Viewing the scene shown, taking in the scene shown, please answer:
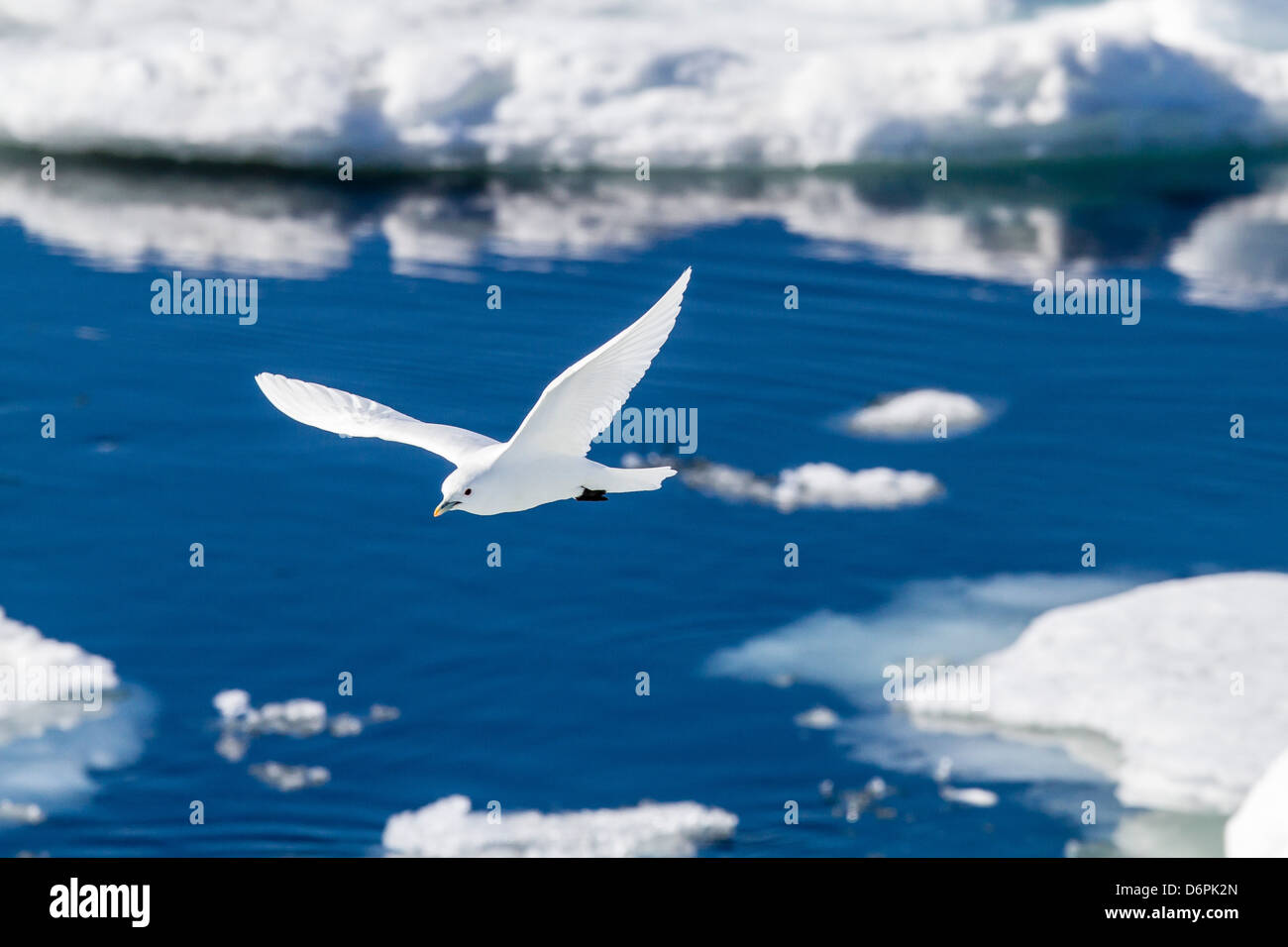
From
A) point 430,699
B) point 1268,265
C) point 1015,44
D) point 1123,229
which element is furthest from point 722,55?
point 430,699

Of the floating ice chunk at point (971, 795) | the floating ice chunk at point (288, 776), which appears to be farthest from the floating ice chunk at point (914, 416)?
the floating ice chunk at point (288, 776)

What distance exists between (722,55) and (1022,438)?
26.6 ft

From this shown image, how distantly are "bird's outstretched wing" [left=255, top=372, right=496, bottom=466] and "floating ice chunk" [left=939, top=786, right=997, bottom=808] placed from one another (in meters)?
4.56

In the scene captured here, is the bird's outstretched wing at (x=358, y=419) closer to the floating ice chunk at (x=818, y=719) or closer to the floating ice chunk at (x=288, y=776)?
the floating ice chunk at (x=288, y=776)

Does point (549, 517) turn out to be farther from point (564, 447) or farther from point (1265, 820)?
point (1265, 820)

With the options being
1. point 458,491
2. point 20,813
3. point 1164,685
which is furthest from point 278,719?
point 1164,685

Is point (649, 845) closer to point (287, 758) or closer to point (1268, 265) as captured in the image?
point (287, 758)

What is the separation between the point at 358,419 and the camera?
36.0 feet

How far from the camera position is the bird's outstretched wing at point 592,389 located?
8906 mm

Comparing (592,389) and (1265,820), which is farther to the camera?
(1265,820)

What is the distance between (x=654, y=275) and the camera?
21562 millimetres

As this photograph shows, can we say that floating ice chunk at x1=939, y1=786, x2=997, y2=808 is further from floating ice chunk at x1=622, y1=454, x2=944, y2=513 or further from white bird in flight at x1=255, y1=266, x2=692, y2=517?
floating ice chunk at x1=622, y1=454, x2=944, y2=513

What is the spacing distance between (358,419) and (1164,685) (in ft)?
22.1

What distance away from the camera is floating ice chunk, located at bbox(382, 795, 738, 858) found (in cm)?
1273
